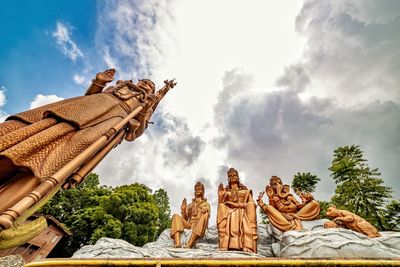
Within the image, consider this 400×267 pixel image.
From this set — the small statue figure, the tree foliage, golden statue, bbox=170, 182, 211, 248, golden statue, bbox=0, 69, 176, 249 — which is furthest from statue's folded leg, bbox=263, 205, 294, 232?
the tree foliage

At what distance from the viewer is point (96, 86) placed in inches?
242

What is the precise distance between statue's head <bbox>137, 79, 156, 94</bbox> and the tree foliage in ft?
29.7

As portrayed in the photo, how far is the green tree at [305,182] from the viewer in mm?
15547

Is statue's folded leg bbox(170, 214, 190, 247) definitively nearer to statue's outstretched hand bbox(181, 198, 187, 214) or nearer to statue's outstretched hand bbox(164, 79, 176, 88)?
statue's outstretched hand bbox(181, 198, 187, 214)

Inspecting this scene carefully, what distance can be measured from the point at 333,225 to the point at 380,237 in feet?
2.76

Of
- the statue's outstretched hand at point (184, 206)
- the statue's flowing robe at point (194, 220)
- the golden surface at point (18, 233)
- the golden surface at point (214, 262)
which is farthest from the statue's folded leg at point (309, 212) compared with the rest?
the golden surface at point (18, 233)

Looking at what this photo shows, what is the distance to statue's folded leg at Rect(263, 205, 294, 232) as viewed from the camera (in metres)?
5.24

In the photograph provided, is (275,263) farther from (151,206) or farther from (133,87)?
(151,206)

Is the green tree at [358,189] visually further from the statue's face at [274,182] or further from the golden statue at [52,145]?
the golden statue at [52,145]

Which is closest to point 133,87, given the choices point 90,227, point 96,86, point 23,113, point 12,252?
point 96,86

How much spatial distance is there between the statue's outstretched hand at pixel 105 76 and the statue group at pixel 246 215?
4315mm

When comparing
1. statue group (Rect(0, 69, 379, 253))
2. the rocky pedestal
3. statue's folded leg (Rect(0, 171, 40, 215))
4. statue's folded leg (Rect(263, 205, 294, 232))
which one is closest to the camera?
statue's folded leg (Rect(0, 171, 40, 215))

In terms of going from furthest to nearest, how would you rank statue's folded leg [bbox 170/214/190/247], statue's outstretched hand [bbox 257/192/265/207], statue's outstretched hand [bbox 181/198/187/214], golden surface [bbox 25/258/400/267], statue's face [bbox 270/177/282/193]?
statue's outstretched hand [bbox 181/198/187/214]
statue's face [bbox 270/177/282/193]
statue's outstretched hand [bbox 257/192/265/207]
statue's folded leg [bbox 170/214/190/247]
golden surface [bbox 25/258/400/267]

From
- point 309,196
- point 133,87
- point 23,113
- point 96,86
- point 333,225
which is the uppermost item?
point 133,87
